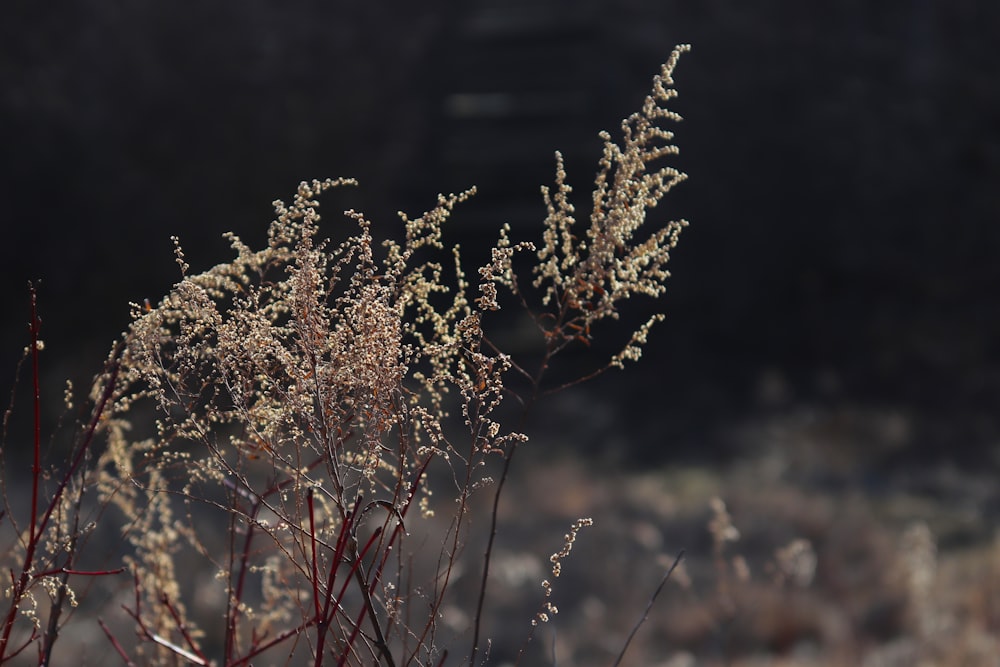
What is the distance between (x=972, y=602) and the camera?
4.99m

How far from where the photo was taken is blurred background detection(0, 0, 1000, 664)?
27.5 feet

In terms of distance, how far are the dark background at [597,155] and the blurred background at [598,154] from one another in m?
0.02

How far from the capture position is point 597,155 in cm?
988

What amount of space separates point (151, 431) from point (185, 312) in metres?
6.61

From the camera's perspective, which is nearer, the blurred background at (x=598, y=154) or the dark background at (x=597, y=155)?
the blurred background at (x=598, y=154)

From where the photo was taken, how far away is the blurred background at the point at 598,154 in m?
Result: 8.38

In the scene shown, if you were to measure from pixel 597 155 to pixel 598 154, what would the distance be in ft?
0.04

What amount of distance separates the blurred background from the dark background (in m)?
0.02

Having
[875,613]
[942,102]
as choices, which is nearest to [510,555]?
[875,613]

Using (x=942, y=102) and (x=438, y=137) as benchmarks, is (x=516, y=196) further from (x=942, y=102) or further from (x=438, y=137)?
(x=942, y=102)

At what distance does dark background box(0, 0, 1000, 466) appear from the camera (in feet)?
28.2

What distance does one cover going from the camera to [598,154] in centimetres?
988

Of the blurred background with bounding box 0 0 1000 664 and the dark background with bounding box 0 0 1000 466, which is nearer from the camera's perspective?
the blurred background with bounding box 0 0 1000 664

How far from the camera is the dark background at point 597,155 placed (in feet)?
28.2
